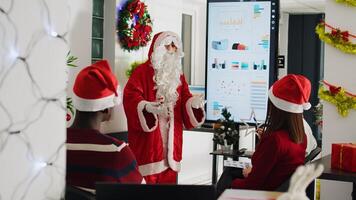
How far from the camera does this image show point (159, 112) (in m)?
3.59

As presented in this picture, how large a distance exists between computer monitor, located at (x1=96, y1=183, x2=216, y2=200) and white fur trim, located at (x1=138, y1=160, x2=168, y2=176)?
2.21 m

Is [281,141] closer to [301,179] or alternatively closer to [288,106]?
[288,106]

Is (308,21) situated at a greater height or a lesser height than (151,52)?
greater

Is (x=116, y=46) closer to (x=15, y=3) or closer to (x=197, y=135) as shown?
(x=197, y=135)

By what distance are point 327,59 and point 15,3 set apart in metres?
2.89

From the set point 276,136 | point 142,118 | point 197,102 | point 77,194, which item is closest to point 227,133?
point 197,102

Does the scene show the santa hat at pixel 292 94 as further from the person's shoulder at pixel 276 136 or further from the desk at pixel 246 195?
the desk at pixel 246 195

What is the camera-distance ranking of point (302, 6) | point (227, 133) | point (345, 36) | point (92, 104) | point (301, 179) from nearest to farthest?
1. point (301, 179)
2. point (92, 104)
3. point (345, 36)
4. point (227, 133)
5. point (302, 6)

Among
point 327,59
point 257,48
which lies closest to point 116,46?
point 257,48

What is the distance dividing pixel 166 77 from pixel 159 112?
0.97 feet

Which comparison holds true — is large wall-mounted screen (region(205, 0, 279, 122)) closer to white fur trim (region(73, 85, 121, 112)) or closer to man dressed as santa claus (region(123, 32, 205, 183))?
man dressed as santa claus (region(123, 32, 205, 183))

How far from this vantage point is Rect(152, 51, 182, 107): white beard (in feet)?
12.2

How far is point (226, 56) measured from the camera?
4.18 meters

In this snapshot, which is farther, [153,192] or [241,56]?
[241,56]
